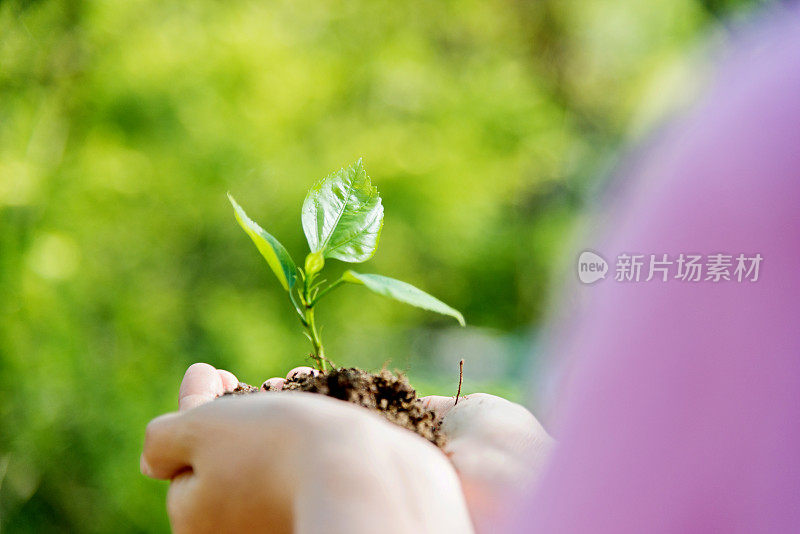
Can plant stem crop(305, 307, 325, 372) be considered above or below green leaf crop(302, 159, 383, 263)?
below

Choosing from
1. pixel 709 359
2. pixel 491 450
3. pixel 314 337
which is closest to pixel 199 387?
pixel 314 337

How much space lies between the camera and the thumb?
1.20 ft

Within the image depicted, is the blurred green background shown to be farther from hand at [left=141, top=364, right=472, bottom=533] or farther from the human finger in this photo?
hand at [left=141, top=364, right=472, bottom=533]

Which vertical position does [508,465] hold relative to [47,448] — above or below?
above

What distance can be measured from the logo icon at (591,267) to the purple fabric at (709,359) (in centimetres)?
2

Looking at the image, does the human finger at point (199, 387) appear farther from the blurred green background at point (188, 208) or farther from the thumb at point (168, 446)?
the blurred green background at point (188, 208)

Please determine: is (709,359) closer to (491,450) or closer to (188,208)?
(491,450)

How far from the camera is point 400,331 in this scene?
2.50 meters

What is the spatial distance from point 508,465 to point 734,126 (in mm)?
208

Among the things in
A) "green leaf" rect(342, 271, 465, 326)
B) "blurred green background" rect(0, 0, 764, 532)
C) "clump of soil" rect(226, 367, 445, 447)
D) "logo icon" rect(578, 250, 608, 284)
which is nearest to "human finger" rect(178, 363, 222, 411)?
"clump of soil" rect(226, 367, 445, 447)

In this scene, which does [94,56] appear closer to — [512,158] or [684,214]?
[512,158]

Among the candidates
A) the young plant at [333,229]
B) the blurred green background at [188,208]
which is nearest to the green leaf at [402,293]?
the young plant at [333,229]

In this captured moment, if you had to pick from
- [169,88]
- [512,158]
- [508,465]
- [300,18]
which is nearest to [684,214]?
[508,465]

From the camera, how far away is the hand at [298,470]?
1.03ft
